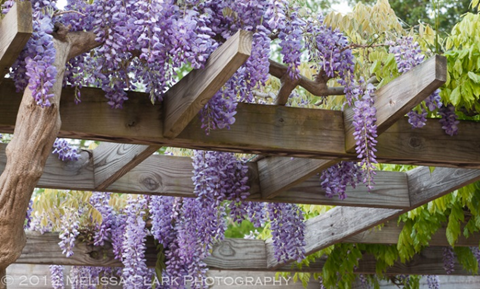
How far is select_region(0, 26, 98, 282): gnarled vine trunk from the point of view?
1634mm

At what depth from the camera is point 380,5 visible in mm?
3402

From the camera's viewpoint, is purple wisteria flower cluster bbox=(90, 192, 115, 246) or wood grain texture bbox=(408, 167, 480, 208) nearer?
wood grain texture bbox=(408, 167, 480, 208)

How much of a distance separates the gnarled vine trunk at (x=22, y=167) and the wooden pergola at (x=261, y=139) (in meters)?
0.21

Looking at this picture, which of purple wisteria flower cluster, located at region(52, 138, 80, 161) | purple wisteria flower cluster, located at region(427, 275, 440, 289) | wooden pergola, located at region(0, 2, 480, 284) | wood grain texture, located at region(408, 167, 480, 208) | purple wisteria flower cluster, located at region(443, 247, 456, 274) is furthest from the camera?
purple wisteria flower cluster, located at region(427, 275, 440, 289)

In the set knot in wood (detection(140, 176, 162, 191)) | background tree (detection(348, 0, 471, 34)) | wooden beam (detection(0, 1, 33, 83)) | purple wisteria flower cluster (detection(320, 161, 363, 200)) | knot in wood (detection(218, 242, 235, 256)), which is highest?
background tree (detection(348, 0, 471, 34))

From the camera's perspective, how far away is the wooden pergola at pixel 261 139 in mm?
2367

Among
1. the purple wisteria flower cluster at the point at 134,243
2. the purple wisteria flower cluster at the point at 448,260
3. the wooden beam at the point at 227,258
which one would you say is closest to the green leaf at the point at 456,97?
the purple wisteria flower cluster at the point at 134,243

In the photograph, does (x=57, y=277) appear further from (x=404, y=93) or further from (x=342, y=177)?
(x=404, y=93)

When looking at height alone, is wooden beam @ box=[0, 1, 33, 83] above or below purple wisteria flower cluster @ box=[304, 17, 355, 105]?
below

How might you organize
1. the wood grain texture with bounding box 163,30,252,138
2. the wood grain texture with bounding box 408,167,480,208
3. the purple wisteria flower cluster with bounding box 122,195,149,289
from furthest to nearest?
the purple wisteria flower cluster with bounding box 122,195,149,289, the wood grain texture with bounding box 408,167,480,208, the wood grain texture with bounding box 163,30,252,138

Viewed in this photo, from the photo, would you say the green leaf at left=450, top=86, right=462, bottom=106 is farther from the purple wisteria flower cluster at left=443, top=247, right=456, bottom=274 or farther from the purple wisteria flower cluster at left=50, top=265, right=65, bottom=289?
the purple wisteria flower cluster at left=50, top=265, right=65, bottom=289

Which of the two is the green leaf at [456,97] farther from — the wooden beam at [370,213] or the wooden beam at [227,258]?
the wooden beam at [227,258]

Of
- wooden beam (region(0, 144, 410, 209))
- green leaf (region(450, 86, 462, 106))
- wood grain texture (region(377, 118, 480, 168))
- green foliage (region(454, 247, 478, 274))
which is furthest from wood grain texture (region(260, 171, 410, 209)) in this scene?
green foliage (region(454, 247, 478, 274))

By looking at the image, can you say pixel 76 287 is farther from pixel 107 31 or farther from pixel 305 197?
pixel 107 31
